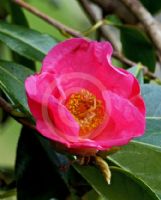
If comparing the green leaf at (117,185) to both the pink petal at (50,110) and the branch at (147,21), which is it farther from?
the branch at (147,21)

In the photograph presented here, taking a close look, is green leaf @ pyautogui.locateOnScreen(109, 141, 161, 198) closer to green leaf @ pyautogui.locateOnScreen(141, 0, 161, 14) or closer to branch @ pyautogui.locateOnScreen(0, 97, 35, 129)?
branch @ pyautogui.locateOnScreen(0, 97, 35, 129)

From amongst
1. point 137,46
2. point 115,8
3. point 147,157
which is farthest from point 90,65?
point 115,8

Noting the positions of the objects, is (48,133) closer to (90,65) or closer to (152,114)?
(90,65)

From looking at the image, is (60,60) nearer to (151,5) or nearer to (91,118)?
(91,118)

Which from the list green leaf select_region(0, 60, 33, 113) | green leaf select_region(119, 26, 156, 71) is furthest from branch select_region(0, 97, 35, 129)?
green leaf select_region(119, 26, 156, 71)

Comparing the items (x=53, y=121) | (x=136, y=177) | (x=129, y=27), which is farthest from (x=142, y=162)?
(x=129, y=27)

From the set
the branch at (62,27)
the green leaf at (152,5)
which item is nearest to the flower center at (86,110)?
the branch at (62,27)

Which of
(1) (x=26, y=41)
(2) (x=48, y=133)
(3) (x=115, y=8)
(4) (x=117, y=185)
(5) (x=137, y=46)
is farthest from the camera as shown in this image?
(3) (x=115, y=8)
